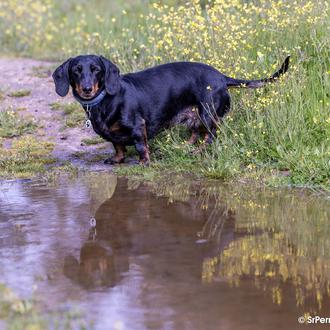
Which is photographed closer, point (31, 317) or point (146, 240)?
point (31, 317)

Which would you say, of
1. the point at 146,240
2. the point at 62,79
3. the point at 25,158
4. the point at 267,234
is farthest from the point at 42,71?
the point at 267,234

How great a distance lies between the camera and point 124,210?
5.26m

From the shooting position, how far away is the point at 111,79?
20.8ft

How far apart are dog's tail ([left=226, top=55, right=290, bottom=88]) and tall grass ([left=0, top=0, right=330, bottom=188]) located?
0.24 feet

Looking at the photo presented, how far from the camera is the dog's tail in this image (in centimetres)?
637

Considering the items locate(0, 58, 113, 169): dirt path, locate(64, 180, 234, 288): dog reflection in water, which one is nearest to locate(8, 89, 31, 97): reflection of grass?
locate(0, 58, 113, 169): dirt path

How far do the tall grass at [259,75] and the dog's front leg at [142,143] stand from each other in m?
0.11

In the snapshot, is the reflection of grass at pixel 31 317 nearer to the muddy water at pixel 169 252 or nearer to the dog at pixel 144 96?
the muddy water at pixel 169 252

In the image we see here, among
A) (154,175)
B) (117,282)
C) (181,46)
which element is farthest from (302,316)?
(181,46)

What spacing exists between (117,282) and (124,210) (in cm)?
142

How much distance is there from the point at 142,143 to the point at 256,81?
1.05 meters

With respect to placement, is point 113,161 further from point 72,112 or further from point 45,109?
point 45,109

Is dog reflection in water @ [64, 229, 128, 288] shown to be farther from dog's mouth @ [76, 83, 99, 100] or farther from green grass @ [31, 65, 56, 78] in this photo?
green grass @ [31, 65, 56, 78]

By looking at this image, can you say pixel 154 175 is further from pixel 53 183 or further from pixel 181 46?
pixel 181 46
